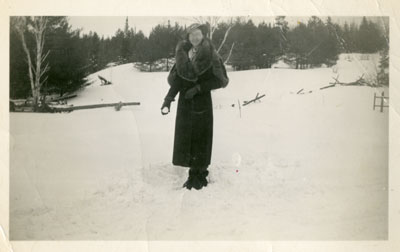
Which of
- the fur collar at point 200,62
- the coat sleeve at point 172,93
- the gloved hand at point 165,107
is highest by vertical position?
the fur collar at point 200,62

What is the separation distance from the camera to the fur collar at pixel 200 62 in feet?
8.40

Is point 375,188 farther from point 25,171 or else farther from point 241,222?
point 25,171

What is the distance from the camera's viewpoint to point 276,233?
8.13 feet

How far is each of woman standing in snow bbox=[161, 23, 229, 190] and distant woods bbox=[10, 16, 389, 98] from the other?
0.07m

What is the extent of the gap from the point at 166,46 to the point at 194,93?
1.17 feet

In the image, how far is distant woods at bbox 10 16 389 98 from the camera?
8.46 feet

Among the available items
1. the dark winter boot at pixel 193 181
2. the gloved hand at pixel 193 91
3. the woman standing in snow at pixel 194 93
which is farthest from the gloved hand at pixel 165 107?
the dark winter boot at pixel 193 181

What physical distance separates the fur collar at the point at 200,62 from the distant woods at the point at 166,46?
5 cm

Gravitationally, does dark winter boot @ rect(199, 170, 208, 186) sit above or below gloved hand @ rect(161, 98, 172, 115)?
below

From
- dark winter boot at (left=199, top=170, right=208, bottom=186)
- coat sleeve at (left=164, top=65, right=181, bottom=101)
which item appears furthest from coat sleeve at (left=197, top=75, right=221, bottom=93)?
dark winter boot at (left=199, top=170, right=208, bottom=186)

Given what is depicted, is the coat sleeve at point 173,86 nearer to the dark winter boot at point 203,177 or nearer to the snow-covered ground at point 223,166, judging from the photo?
the snow-covered ground at point 223,166

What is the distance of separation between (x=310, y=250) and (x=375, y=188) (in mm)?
569

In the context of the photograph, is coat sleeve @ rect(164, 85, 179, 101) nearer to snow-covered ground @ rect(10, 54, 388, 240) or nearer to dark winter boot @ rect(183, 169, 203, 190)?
snow-covered ground @ rect(10, 54, 388, 240)

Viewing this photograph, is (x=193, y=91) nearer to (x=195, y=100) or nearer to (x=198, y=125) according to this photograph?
(x=195, y=100)
